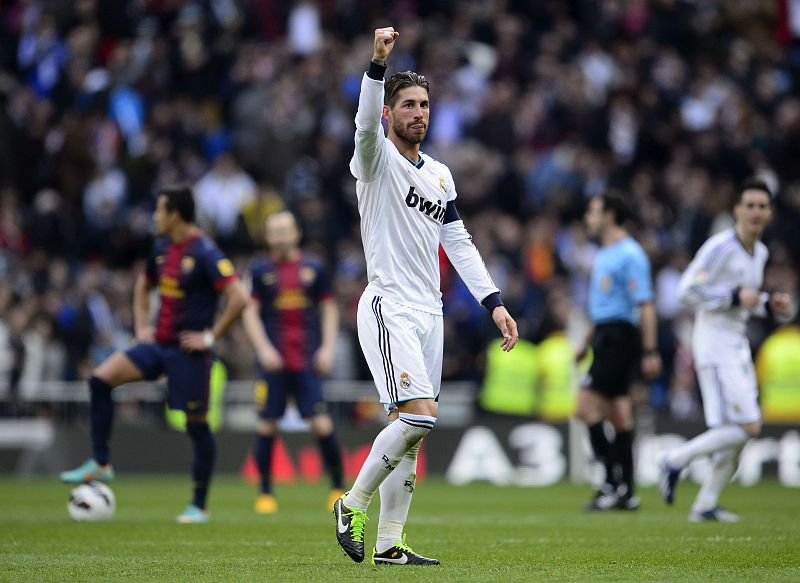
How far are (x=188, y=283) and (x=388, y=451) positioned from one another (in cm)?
415

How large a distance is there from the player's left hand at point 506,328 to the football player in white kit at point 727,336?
4.00 metres

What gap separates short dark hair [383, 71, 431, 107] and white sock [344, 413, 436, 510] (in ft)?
5.75

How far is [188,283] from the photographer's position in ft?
37.0

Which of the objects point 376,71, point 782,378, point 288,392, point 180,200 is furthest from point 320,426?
point 782,378

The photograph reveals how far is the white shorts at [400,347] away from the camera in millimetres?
7562

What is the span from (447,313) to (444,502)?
21.8 ft

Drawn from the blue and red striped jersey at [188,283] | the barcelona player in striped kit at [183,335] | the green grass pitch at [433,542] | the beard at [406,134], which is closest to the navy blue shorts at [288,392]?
the green grass pitch at [433,542]

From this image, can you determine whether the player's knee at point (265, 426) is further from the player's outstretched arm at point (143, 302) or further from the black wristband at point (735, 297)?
the black wristband at point (735, 297)

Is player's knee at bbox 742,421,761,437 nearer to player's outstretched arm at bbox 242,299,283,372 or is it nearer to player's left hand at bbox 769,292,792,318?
player's left hand at bbox 769,292,792,318

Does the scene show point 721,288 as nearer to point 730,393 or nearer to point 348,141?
point 730,393

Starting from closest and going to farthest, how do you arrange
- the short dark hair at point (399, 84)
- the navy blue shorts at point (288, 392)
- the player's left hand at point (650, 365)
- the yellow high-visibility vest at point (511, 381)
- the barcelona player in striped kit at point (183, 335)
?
the short dark hair at point (399, 84) → the barcelona player in striped kit at point (183, 335) → the player's left hand at point (650, 365) → the navy blue shorts at point (288, 392) → the yellow high-visibility vest at point (511, 381)

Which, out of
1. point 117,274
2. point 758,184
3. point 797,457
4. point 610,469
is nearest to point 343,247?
point 117,274

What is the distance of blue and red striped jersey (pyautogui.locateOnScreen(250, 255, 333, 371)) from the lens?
1358 cm

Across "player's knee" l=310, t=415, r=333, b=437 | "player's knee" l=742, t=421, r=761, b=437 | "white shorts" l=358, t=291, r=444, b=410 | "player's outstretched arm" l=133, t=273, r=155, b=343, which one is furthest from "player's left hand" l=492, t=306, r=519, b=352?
"player's knee" l=310, t=415, r=333, b=437
